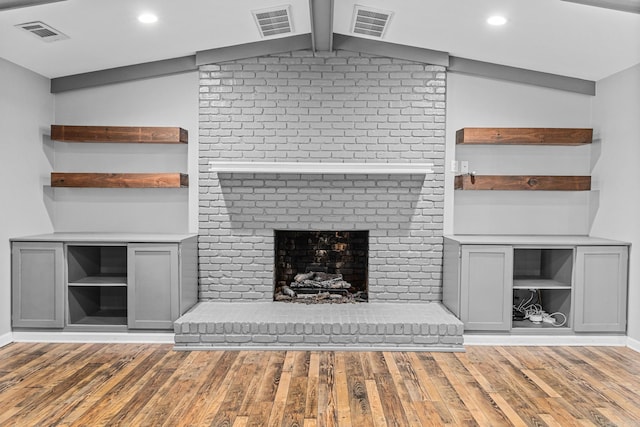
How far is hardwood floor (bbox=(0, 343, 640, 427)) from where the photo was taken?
10.2ft

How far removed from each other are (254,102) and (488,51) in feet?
7.25

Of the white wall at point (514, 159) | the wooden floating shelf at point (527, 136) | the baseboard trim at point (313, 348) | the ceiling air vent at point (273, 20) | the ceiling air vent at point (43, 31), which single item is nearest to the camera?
the ceiling air vent at point (43, 31)

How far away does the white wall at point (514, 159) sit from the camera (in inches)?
205

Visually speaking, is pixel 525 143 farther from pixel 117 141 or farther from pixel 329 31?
pixel 117 141

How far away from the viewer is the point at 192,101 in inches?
206

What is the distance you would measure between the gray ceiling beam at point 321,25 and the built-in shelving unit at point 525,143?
151 centimetres

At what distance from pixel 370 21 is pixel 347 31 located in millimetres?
431

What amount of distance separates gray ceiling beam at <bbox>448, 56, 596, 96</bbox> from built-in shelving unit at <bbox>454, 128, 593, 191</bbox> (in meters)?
0.45

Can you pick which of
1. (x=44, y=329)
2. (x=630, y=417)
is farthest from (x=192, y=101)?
(x=630, y=417)

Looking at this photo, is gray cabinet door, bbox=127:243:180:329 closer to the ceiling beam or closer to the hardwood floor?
the hardwood floor

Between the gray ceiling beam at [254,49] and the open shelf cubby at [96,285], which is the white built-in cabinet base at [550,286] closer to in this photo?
the gray ceiling beam at [254,49]

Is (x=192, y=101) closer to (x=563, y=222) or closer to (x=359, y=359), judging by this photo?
(x=359, y=359)

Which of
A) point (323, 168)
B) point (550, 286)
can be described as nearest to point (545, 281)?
point (550, 286)

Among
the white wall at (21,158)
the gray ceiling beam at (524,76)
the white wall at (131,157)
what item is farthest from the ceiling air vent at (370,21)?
the white wall at (21,158)
